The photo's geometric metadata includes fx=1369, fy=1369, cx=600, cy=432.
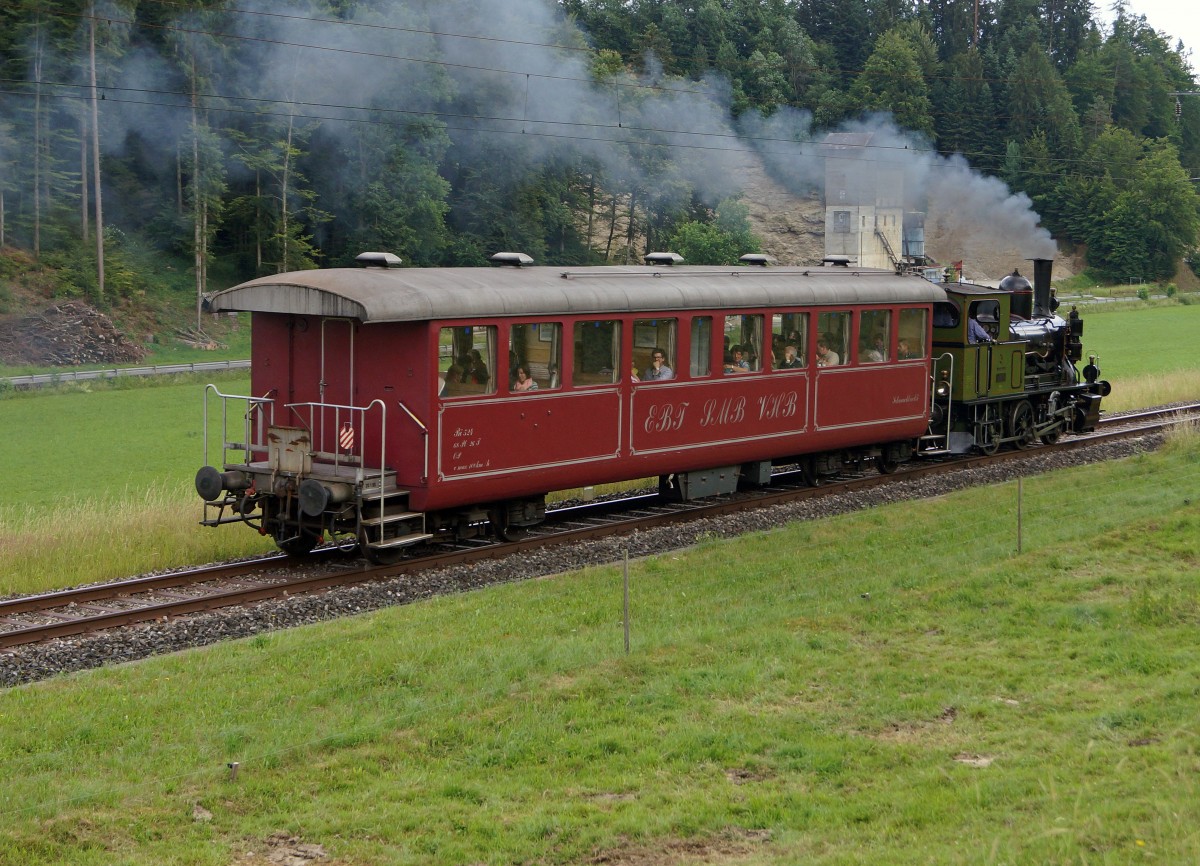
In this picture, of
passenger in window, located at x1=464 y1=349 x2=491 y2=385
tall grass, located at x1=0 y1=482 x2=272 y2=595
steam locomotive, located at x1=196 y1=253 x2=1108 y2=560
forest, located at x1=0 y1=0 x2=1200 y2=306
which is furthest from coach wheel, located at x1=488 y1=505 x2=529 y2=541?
forest, located at x1=0 y1=0 x2=1200 y2=306

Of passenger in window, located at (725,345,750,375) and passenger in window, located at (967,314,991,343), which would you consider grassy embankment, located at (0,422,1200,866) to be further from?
passenger in window, located at (967,314,991,343)

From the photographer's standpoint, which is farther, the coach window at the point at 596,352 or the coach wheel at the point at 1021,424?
the coach wheel at the point at 1021,424

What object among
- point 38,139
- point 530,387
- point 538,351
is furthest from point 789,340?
point 38,139

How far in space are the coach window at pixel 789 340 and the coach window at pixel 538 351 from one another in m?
4.06

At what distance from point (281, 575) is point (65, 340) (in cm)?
3636

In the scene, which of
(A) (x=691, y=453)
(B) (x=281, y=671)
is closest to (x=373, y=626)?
(B) (x=281, y=671)

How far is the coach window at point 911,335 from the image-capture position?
20453 millimetres

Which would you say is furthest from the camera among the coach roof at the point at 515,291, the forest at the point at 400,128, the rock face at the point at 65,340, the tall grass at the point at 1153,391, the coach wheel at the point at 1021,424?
the forest at the point at 400,128

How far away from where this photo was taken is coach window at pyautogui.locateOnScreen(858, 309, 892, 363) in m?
19.6

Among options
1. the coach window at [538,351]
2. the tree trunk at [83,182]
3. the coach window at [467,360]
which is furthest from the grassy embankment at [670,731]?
the tree trunk at [83,182]

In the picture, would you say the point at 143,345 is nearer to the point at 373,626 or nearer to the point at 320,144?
the point at 320,144

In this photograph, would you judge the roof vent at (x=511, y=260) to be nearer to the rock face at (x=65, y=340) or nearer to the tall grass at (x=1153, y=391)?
the tall grass at (x=1153, y=391)

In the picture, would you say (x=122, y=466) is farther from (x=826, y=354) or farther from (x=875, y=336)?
(x=875, y=336)

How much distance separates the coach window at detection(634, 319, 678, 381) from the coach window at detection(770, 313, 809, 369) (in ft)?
6.68
